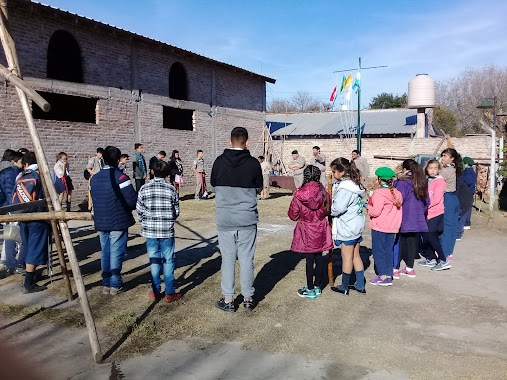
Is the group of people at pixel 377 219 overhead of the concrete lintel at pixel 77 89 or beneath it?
beneath

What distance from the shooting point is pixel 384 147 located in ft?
92.7

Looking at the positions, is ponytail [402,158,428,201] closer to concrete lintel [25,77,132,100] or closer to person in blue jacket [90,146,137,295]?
person in blue jacket [90,146,137,295]

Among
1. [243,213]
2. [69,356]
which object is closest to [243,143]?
[243,213]

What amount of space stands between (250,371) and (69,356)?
1.61 m

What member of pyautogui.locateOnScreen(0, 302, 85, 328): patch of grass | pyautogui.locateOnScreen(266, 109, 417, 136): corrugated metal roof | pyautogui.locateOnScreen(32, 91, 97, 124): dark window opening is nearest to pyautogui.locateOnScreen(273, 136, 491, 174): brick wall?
pyautogui.locateOnScreen(266, 109, 417, 136): corrugated metal roof

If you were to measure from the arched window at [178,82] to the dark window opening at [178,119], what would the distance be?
0.57 meters

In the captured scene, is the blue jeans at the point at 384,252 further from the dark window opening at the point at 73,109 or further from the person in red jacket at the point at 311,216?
the dark window opening at the point at 73,109

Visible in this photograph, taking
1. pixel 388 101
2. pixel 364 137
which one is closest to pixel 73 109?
pixel 364 137

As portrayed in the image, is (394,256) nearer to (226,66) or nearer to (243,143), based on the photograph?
(243,143)

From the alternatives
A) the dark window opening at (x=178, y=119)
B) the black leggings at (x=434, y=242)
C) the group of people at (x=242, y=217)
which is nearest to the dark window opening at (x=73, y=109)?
the dark window opening at (x=178, y=119)

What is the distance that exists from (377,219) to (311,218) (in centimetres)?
109

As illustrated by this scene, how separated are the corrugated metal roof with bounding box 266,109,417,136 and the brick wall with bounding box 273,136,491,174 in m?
0.61

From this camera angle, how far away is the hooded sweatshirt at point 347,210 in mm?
5285

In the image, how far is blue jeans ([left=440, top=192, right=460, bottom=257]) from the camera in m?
7.16
